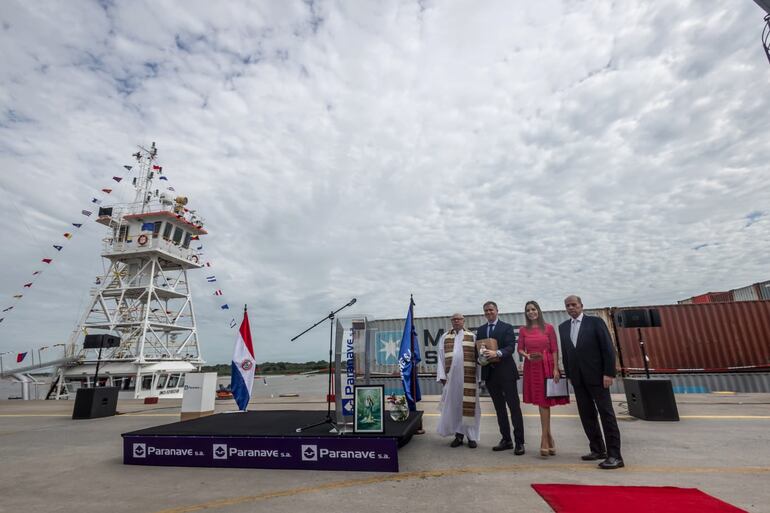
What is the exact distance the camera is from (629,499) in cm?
275

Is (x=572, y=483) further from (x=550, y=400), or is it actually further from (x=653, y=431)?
(x=653, y=431)

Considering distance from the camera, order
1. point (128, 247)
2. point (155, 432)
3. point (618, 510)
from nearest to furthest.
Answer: point (618, 510) < point (155, 432) < point (128, 247)

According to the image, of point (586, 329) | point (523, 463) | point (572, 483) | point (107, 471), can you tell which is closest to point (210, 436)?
point (107, 471)

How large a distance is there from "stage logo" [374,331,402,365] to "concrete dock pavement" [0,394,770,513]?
1098 centimetres

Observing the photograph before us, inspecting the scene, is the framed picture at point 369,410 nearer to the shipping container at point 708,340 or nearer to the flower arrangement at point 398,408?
the flower arrangement at point 398,408

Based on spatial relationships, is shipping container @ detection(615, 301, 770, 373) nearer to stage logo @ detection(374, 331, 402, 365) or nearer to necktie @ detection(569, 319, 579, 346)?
stage logo @ detection(374, 331, 402, 365)

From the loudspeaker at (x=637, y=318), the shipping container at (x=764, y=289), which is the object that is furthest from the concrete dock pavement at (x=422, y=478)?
the shipping container at (x=764, y=289)

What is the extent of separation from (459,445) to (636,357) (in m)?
12.8

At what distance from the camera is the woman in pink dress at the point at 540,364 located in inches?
164

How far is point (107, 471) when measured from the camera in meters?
4.26

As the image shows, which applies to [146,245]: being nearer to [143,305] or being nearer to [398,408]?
[143,305]

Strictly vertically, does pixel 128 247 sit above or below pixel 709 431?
above

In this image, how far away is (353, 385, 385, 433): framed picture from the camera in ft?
13.9

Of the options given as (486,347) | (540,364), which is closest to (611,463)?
(540,364)
